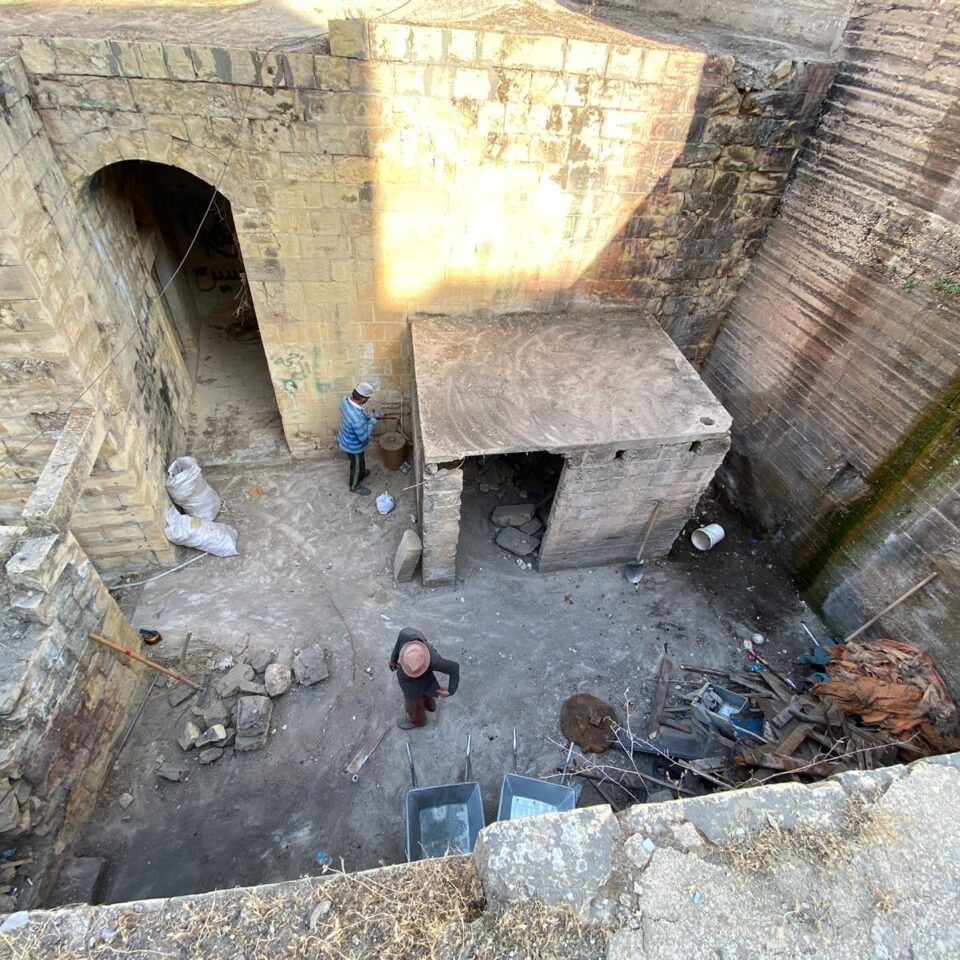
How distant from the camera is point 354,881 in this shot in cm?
270

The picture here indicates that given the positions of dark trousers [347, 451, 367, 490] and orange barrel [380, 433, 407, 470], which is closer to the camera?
dark trousers [347, 451, 367, 490]

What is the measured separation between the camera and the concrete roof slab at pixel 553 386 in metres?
5.09

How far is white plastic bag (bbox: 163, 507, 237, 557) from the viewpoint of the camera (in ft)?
19.5

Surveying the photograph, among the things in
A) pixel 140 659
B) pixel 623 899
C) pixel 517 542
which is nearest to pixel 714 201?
pixel 517 542

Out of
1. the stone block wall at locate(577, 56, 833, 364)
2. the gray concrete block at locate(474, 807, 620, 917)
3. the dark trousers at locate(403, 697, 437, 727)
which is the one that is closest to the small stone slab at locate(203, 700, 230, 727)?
the dark trousers at locate(403, 697, 437, 727)

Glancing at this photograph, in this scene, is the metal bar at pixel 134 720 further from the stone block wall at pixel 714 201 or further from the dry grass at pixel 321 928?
the stone block wall at pixel 714 201

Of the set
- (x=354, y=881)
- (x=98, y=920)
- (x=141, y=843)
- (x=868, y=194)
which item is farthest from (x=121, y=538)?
(x=868, y=194)

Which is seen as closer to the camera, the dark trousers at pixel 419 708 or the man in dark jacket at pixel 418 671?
the man in dark jacket at pixel 418 671

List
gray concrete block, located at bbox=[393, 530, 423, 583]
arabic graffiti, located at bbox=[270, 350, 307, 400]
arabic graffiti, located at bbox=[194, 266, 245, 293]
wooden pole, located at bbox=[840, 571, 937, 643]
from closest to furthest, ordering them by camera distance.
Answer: wooden pole, located at bbox=[840, 571, 937, 643]
gray concrete block, located at bbox=[393, 530, 423, 583]
arabic graffiti, located at bbox=[270, 350, 307, 400]
arabic graffiti, located at bbox=[194, 266, 245, 293]

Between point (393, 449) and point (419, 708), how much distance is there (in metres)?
3.33

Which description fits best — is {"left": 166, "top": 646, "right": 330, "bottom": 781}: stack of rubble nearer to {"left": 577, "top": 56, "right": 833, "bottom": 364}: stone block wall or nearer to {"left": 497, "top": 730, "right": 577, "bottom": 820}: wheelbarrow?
{"left": 497, "top": 730, "right": 577, "bottom": 820}: wheelbarrow

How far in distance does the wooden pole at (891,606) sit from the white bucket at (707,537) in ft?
5.40

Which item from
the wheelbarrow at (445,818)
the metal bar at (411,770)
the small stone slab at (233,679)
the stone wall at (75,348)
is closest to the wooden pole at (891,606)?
the wheelbarrow at (445,818)

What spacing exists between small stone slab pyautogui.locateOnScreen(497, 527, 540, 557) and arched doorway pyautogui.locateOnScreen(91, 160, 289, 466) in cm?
319
